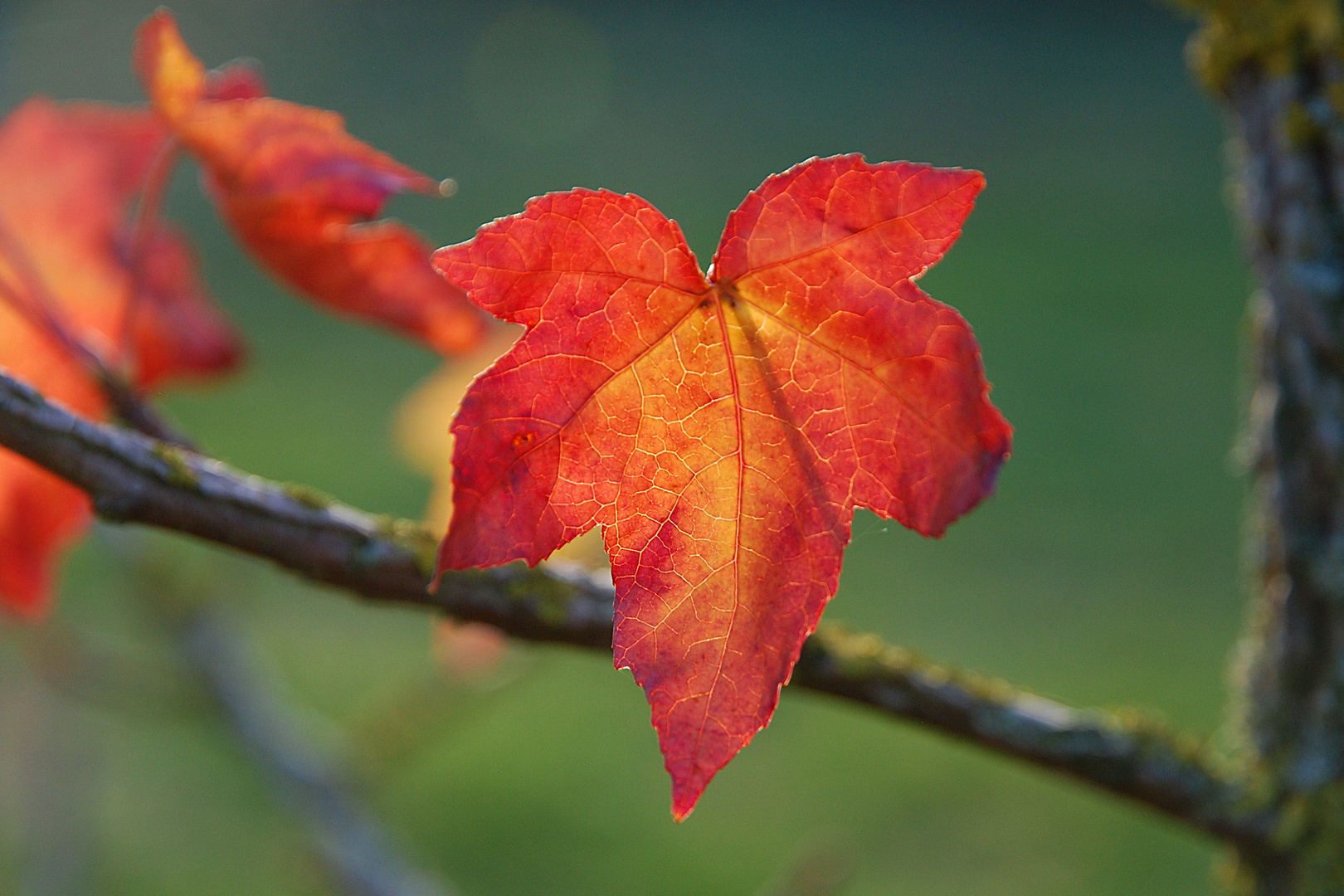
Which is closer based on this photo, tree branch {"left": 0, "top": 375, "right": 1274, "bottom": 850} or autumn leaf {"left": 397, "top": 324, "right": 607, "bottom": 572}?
tree branch {"left": 0, "top": 375, "right": 1274, "bottom": 850}

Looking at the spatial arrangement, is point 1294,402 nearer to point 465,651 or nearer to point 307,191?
point 307,191

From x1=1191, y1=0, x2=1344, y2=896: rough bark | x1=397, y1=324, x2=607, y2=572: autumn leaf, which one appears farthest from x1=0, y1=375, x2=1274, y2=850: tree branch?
x1=397, y1=324, x2=607, y2=572: autumn leaf

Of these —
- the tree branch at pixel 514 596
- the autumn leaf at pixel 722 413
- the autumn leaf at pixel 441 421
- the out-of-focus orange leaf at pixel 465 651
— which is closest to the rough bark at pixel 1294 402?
the tree branch at pixel 514 596

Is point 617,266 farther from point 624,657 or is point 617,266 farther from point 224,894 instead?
point 224,894

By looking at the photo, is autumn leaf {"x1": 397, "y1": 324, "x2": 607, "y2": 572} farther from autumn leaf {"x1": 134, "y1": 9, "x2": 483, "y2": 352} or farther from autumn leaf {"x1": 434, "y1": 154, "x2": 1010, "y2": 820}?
autumn leaf {"x1": 434, "y1": 154, "x2": 1010, "y2": 820}

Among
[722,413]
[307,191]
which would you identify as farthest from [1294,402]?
[307,191]

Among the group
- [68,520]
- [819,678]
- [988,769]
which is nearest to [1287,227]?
[819,678]
